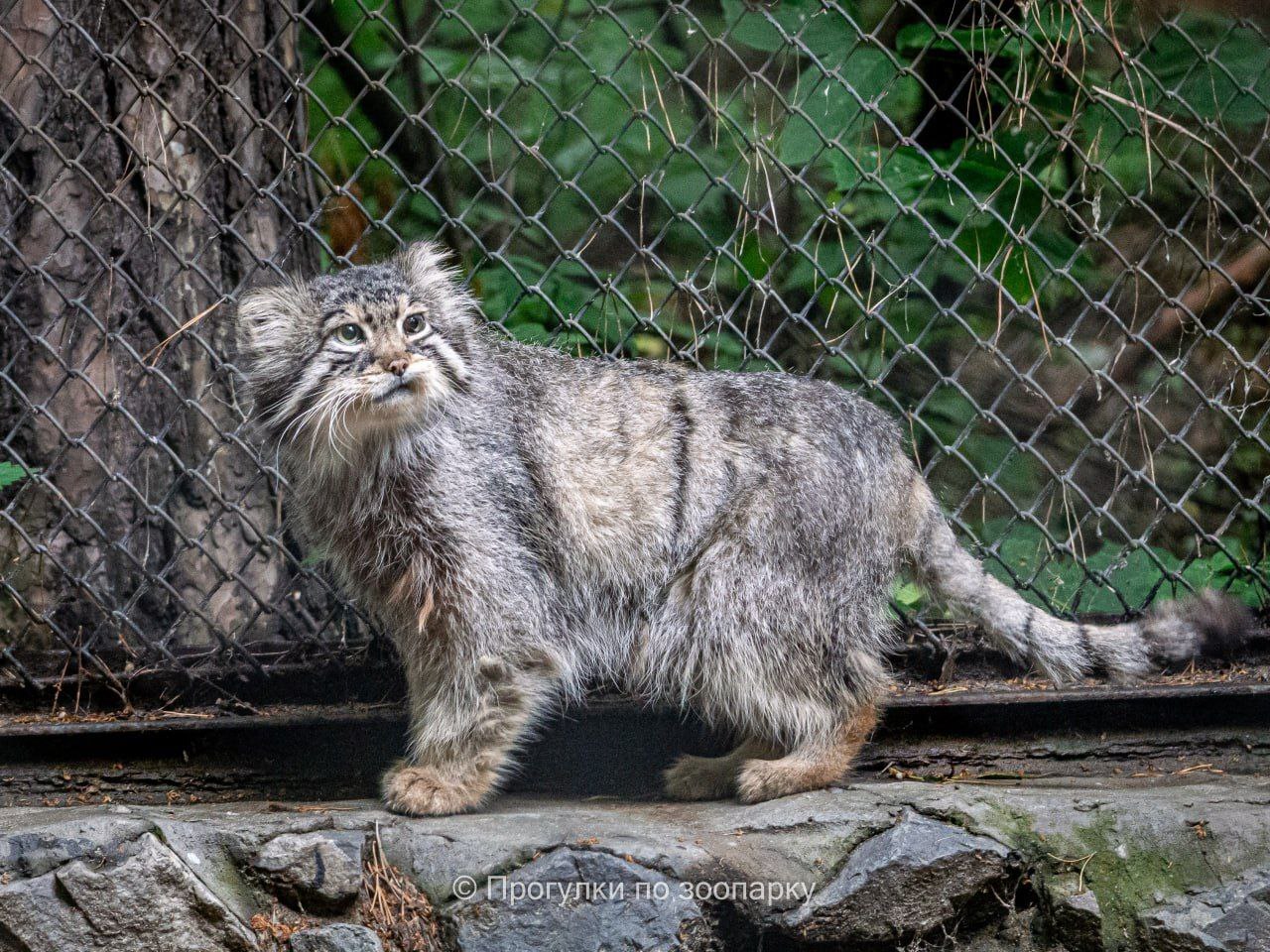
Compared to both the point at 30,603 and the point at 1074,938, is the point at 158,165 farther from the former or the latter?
the point at 1074,938

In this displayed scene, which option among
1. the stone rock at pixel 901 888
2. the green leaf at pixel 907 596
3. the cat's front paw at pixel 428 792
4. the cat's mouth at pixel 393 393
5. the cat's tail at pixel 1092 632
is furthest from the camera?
the green leaf at pixel 907 596

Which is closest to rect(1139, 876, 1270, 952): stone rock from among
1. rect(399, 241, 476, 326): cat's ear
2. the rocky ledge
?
the rocky ledge

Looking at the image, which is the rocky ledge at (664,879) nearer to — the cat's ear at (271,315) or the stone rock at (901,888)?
the stone rock at (901,888)

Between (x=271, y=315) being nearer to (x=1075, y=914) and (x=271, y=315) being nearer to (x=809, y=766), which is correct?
(x=809, y=766)

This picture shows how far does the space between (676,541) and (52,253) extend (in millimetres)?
2112

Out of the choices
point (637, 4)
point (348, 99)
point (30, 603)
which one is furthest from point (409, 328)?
point (637, 4)

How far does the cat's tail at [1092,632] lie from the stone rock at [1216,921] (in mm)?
660

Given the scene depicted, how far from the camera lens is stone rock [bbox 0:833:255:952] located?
2.93 meters

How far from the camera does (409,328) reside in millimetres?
3365

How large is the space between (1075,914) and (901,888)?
42 cm

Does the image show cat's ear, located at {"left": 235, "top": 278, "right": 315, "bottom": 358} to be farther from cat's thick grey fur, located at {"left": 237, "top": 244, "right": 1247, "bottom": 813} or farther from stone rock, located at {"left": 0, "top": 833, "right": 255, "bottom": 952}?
stone rock, located at {"left": 0, "top": 833, "right": 255, "bottom": 952}

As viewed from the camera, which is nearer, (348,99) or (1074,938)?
(1074,938)

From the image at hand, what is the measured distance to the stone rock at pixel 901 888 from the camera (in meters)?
3.05

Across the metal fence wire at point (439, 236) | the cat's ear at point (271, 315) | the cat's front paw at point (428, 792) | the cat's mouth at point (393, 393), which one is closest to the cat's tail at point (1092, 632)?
the metal fence wire at point (439, 236)
